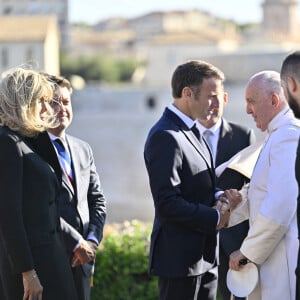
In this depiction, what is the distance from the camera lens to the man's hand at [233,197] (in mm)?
4340

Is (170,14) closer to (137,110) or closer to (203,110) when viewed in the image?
(137,110)

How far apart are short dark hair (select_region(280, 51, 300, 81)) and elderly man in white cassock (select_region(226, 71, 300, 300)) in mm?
566

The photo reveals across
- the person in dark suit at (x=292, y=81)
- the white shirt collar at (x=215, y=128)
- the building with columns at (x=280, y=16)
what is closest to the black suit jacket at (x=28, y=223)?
the person in dark suit at (x=292, y=81)

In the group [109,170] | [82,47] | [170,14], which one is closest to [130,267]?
[109,170]

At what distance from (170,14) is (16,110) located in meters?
98.9

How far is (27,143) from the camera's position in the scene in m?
4.05

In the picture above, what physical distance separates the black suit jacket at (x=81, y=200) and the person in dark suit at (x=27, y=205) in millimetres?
316

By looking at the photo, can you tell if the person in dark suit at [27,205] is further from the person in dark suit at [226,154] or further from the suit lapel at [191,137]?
the person in dark suit at [226,154]

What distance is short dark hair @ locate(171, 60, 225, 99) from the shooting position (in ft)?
14.1

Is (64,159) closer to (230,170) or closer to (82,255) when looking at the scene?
(82,255)

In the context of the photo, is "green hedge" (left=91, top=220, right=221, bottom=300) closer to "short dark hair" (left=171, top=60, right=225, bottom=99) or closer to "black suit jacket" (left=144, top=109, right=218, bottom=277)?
"black suit jacket" (left=144, top=109, right=218, bottom=277)

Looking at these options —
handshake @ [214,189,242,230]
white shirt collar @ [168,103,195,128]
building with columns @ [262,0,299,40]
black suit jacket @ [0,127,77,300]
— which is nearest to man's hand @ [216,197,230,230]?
handshake @ [214,189,242,230]

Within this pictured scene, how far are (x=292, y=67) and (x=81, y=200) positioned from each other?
1.62 meters

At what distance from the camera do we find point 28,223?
157 inches
